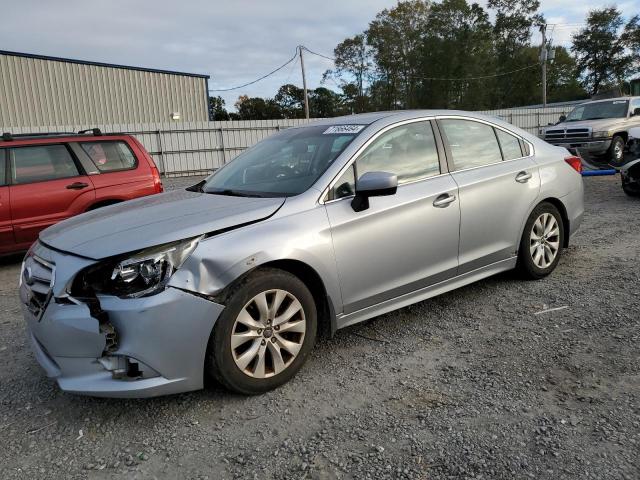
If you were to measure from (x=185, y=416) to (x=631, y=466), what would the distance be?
213 cm

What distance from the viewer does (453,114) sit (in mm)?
4246

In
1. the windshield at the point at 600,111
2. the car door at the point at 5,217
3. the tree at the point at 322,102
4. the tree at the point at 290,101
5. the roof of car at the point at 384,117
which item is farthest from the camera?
the tree at the point at 290,101

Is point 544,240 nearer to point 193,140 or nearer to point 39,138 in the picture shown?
point 39,138

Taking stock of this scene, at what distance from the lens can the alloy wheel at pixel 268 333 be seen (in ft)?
9.30

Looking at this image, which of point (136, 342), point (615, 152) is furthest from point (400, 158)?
point (615, 152)

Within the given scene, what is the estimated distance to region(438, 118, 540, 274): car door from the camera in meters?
4.00

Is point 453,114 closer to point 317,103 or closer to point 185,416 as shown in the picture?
point 185,416

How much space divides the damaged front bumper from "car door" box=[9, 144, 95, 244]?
420 cm

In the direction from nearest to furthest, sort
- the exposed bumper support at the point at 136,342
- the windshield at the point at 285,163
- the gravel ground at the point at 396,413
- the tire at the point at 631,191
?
the gravel ground at the point at 396,413 → the exposed bumper support at the point at 136,342 → the windshield at the point at 285,163 → the tire at the point at 631,191

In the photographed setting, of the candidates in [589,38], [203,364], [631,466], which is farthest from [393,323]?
[589,38]

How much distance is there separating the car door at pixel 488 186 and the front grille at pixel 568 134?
1061cm

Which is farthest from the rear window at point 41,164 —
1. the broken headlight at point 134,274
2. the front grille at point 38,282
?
the broken headlight at point 134,274

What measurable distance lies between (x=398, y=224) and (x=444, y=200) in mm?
515

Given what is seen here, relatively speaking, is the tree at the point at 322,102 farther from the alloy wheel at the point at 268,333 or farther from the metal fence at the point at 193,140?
the alloy wheel at the point at 268,333
